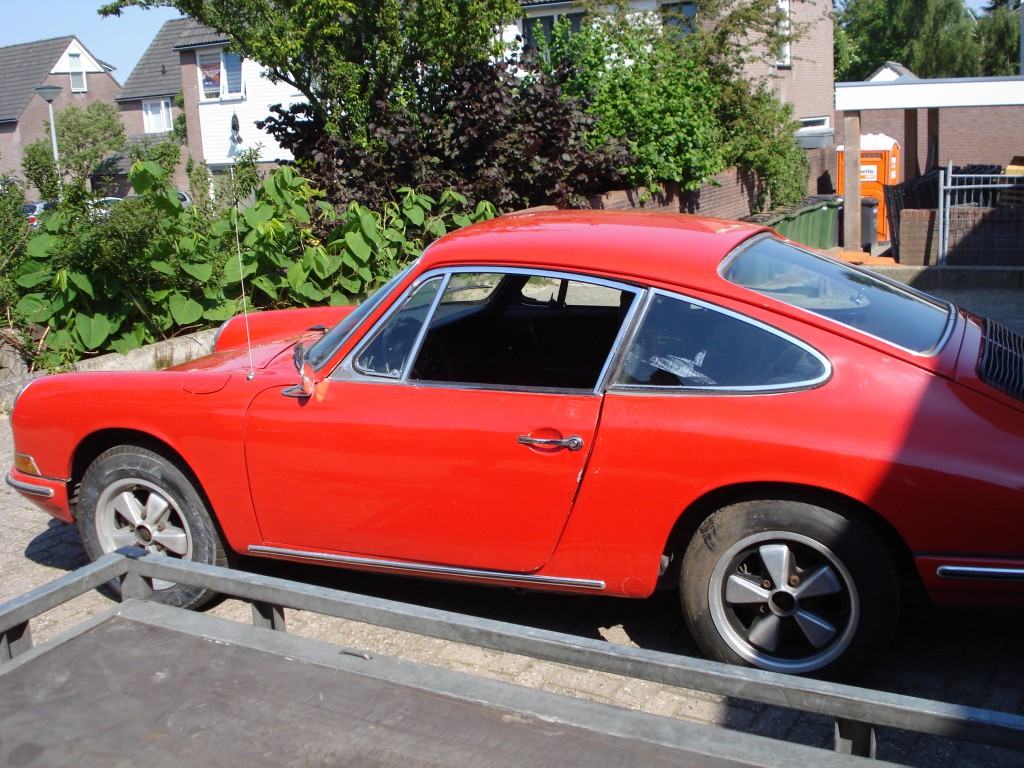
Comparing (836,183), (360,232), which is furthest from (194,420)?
(836,183)

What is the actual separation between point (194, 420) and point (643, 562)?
1.92 metres

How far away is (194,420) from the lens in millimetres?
4285

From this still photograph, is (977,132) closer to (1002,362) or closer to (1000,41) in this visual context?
(1000,41)

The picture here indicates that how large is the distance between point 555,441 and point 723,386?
606mm

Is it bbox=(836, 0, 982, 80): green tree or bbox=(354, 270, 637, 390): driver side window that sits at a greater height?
bbox=(836, 0, 982, 80): green tree

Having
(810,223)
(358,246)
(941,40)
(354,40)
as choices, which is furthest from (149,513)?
(941,40)

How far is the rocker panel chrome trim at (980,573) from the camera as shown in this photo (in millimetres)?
3234

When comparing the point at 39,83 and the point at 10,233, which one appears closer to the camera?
the point at 10,233

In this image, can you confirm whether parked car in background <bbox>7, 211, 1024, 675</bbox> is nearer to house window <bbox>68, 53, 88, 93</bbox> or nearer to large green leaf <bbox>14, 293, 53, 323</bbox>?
large green leaf <bbox>14, 293, 53, 323</bbox>

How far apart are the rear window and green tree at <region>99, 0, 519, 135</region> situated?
914cm

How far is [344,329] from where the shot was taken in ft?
14.2

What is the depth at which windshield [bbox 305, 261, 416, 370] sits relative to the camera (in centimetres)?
419

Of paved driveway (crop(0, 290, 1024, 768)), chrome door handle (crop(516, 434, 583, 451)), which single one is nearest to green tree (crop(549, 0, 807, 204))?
paved driveway (crop(0, 290, 1024, 768))

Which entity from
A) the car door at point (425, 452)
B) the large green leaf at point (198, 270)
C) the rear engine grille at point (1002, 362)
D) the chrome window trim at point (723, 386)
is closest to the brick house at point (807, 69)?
the large green leaf at point (198, 270)
